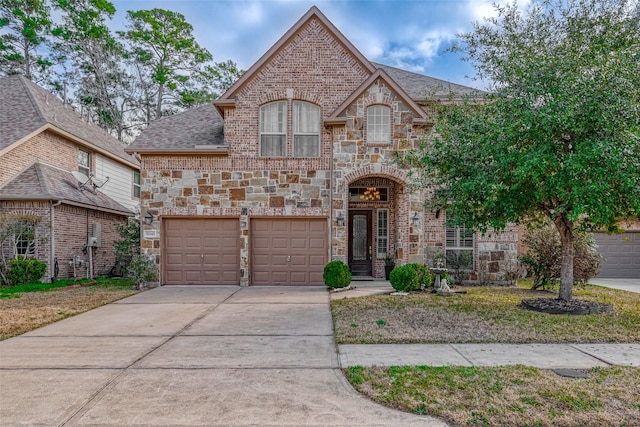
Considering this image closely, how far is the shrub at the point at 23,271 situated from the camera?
12.5 meters

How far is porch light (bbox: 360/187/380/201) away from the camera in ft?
45.9

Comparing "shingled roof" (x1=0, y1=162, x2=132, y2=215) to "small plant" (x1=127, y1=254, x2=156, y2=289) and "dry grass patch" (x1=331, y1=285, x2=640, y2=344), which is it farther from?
"dry grass patch" (x1=331, y1=285, x2=640, y2=344)

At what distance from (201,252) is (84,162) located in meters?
8.17

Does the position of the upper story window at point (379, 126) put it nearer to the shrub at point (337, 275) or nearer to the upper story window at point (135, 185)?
the shrub at point (337, 275)

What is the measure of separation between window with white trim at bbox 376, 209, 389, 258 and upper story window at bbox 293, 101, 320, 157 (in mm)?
3333

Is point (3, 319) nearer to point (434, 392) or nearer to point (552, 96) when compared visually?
point (434, 392)

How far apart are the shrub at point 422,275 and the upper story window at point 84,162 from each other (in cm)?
1419

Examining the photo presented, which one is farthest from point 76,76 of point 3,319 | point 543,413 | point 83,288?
point 543,413

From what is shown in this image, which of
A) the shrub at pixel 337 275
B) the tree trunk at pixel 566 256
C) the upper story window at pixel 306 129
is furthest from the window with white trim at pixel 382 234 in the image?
the tree trunk at pixel 566 256

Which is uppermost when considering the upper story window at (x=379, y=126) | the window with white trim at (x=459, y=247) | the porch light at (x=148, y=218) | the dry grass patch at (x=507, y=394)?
the upper story window at (x=379, y=126)

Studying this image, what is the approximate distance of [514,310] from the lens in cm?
836

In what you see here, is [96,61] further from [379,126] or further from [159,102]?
[379,126]

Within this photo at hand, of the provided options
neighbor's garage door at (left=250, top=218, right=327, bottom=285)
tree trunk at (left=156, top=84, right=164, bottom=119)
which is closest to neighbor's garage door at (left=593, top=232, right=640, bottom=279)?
neighbor's garage door at (left=250, top=218, right=327, bottom=285)

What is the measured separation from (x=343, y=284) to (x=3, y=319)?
768cm
